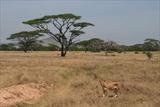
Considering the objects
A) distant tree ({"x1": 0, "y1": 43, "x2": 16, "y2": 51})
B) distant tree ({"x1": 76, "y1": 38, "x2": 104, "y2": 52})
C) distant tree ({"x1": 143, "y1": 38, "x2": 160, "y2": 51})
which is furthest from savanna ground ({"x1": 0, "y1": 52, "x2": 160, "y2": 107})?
distant tree ({"x1": 0, "y1": 43, "x2": 16, "y2": 51})

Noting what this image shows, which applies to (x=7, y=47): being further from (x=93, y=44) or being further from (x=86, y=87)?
(x=86, y=87)

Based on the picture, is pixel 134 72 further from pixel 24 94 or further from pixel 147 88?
pixel 24 94

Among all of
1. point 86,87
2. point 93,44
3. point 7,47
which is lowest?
point 7,47

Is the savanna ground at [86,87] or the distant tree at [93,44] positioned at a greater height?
the distant tree at [93,44]

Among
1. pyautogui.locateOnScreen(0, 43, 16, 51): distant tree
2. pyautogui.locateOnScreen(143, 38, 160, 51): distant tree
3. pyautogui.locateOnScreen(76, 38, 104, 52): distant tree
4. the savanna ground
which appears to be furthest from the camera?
pyautogui.locateOnScreen(0, 43, 16, 51): distant tree

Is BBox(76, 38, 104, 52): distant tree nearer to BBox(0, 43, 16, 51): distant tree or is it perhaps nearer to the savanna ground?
BBox(0, 43, 16, 51): distant tree

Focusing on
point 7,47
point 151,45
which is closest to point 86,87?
point 151,45

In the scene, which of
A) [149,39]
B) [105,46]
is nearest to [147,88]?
[105,46]

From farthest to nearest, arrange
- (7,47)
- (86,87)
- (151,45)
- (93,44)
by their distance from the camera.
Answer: (7,47), (151,45), (93,44), (86,87)

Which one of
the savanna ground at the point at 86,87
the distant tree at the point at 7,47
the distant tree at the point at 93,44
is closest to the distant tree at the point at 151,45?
the distant tree at the point at 93,44

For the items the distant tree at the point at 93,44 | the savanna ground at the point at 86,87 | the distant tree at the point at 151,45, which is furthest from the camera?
the distant tree at the point at 151,45

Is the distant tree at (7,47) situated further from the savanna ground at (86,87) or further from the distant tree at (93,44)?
the savanna ground at (86,87)

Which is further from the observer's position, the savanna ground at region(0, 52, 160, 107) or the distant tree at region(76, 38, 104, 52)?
the distant tree at region(76, 38, 104, 52)

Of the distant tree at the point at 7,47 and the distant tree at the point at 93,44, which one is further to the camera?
the distant tree at the point at 7,47
